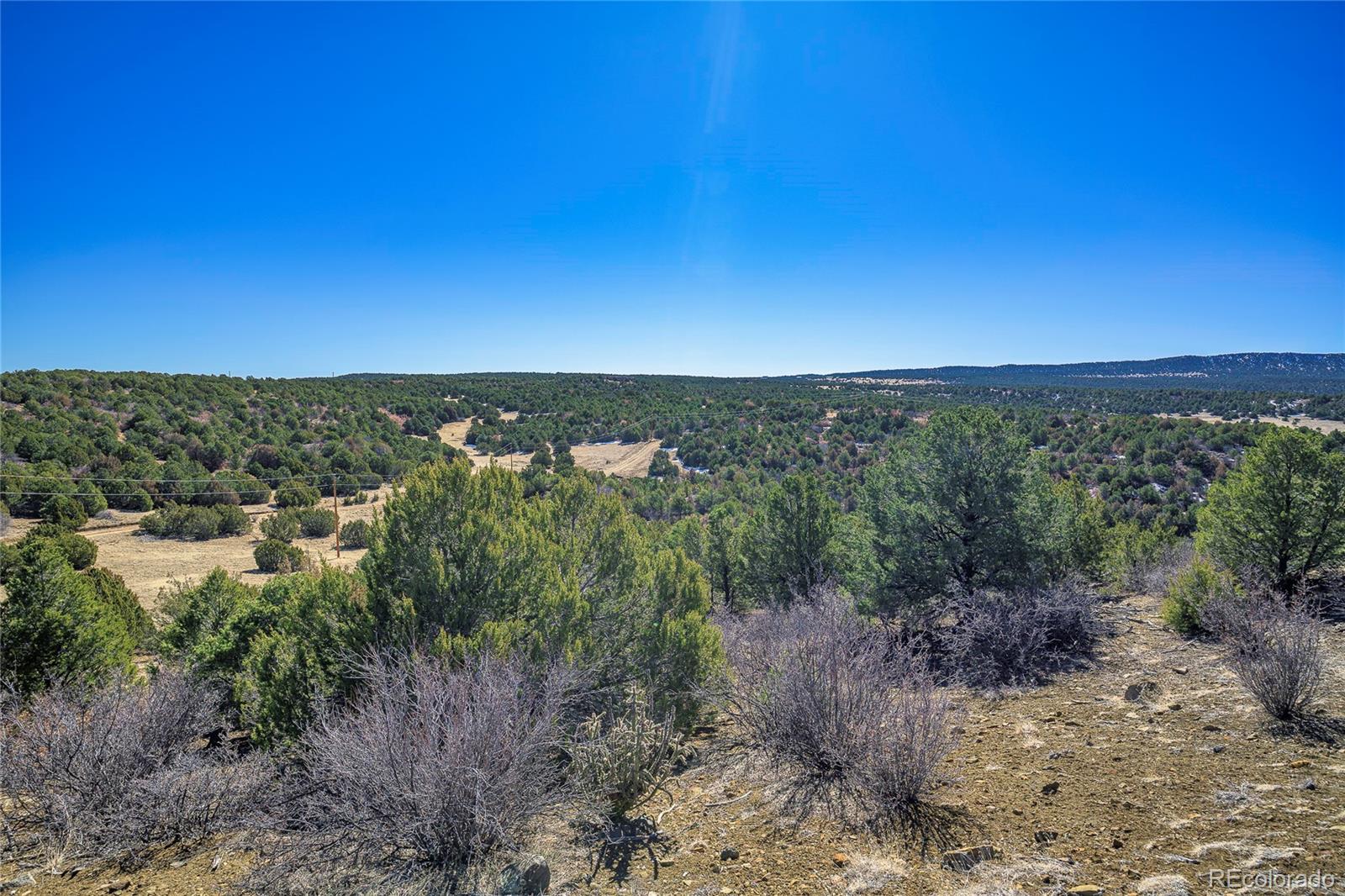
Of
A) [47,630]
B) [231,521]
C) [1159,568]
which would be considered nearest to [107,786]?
[47,630]

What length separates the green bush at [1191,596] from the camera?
9.19 metres

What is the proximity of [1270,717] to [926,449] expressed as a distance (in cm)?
653

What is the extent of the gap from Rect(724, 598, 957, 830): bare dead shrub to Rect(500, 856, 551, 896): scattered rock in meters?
2.08

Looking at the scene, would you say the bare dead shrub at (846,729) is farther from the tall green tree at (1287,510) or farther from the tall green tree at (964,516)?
the tall green tree at (1287,510)

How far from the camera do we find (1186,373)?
93.6 m

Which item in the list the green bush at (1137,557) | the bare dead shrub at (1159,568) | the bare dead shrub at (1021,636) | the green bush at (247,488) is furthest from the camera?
the green bush at (247,488)

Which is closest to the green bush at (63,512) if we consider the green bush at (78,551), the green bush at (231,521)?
the green bush at (231,521)

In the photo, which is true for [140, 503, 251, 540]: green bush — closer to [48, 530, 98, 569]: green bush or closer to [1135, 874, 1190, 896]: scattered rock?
[48, 530, 98, 569]: green bush

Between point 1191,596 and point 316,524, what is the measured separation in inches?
1072

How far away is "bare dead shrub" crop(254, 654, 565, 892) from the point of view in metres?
4.26

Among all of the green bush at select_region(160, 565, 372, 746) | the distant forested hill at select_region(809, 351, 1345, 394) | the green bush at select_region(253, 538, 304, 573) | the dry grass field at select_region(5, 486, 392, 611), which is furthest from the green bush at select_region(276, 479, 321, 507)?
the distant forested hill at select_region(809, 351, 1345, 394)

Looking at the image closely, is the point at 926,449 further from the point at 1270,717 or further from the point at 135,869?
the point at 135,869

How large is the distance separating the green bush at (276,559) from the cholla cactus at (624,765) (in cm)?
1821

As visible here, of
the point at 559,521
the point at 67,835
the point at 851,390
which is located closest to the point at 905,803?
the point at 559,521
